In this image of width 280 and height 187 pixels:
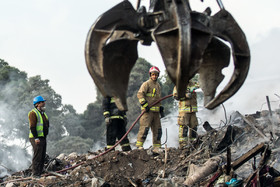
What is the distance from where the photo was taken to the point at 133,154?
892 centimetres

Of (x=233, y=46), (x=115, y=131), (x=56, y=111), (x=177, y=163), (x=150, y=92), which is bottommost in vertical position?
(x=177, y=163)

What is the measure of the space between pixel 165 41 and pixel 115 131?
6.80m

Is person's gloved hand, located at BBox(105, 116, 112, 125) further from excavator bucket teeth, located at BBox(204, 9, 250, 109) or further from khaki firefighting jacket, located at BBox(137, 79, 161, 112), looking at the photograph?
excavator bucket teeth, located at BBox(204, 9, 250, 109)

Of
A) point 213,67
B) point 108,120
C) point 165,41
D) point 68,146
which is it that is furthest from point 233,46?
point 68,146

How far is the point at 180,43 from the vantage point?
2.91 meters

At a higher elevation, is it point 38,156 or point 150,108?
point 150,108

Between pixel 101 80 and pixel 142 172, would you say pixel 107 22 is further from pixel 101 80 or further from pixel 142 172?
pixel 142 172

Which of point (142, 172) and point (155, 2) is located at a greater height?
point (155, 2)

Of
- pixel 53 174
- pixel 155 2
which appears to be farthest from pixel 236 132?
pixel 155 2

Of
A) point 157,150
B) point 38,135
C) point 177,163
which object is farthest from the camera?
point 157,150

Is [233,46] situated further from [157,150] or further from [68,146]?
[68,146]

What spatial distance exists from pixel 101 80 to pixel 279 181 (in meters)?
2.84

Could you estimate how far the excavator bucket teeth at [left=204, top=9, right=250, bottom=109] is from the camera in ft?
10.9

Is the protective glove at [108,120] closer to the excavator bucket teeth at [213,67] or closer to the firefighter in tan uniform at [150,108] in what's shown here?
the firefighter in tan uniform at [150,108]
